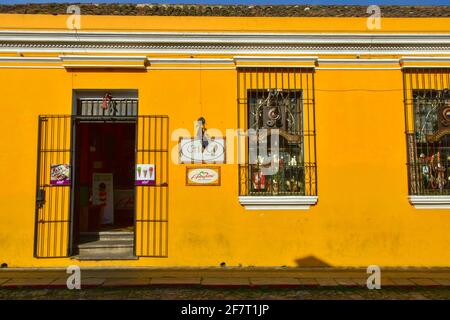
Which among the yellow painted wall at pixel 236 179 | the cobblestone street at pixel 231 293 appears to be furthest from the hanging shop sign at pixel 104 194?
the cobblestone street at pixel 231 293

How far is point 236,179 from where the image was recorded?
721cm

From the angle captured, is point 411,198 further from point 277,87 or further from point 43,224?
point 43,224

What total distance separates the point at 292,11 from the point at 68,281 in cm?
603

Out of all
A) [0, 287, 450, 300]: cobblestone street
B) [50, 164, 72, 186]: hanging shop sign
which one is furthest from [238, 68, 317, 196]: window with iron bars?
[50, 164, 72, 186]: hanging shop sign

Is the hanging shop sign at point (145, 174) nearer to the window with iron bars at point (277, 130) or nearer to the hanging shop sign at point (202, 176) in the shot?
the hanging shop sign at point (202, 176)

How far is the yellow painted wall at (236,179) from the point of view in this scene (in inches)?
278

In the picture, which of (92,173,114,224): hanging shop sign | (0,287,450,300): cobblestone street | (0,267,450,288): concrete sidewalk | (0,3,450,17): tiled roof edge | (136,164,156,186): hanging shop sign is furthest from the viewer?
(92,173,114,224): hanging shop sign

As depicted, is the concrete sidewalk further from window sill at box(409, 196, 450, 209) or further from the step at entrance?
window sill at box(409, 196, 450, 209)

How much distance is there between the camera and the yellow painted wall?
278 inches

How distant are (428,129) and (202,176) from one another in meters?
4.05

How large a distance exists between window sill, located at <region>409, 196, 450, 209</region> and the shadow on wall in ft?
5.90

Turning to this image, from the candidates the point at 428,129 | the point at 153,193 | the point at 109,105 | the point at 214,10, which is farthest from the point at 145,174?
the point at 428,129

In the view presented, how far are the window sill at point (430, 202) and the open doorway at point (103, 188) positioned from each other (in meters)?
4.83

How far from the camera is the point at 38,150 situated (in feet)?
23.4
